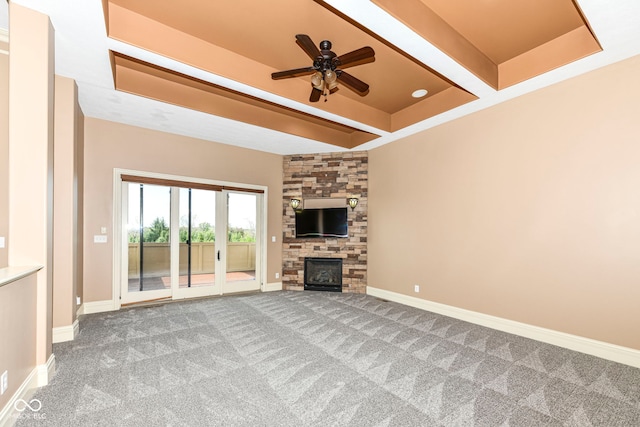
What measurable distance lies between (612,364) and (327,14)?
4.57m

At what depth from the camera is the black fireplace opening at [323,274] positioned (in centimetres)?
623

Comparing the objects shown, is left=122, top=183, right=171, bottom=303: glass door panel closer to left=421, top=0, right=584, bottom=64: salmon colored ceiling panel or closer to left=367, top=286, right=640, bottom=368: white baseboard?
left=367, top=286, right=640, bottom=368: white baseboard

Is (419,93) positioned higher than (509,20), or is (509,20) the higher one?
(509,20)

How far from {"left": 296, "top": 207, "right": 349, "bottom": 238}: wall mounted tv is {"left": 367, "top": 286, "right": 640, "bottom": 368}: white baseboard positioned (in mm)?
1973

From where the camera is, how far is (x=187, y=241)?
18.0ft

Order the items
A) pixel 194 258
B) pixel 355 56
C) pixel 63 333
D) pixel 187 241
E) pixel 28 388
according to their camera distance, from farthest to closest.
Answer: pixel 194 258 → pixel 187 241 → pixel 63 333 → pixel 355 56 → pixel 28 388

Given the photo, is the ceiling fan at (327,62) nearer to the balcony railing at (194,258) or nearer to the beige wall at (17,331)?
the beige wall at (17,331)

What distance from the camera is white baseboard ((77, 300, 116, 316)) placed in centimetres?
449

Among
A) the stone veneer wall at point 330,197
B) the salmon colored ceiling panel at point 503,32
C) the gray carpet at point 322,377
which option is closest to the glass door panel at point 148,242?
the gray carpet at point 322,377

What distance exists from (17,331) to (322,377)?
243cm

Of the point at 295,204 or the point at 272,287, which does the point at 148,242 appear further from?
the point at 295,204

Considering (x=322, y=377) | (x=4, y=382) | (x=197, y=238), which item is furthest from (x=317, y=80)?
(x=197, y=238)

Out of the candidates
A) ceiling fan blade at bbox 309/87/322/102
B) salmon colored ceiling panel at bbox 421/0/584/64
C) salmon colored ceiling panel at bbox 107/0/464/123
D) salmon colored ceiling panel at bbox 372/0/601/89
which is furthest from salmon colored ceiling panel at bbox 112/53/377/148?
salmon colored ceiling panel at bbox 421/0/584/64

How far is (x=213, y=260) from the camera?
19.0ft
